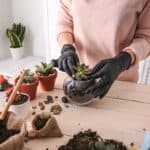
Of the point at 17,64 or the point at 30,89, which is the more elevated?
the point at 30,89

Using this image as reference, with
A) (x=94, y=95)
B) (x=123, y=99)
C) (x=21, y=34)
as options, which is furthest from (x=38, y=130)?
(x=21, y=34)

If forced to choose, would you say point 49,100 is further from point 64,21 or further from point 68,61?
point 64,21

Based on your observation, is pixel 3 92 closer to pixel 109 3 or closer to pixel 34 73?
pixel 34 73

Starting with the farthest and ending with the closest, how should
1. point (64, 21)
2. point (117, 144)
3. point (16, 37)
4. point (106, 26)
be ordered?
point (16, 37) → point (64, 21) → point (106, 26) → point (117, 144)

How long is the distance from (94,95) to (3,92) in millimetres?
319

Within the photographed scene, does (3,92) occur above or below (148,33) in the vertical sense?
below

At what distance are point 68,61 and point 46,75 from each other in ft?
0.31

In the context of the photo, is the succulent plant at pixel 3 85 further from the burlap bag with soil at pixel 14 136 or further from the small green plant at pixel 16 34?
the small green plant at pixel 16 34

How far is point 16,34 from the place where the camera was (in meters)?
2.06

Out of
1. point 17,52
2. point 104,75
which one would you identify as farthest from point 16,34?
point 104,75

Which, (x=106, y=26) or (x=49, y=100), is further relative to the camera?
(x=106, y=26)

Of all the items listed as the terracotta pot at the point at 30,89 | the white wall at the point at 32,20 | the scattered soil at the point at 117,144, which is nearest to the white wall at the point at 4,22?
the white wall at the point at 32,20

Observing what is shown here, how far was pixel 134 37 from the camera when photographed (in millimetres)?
1059

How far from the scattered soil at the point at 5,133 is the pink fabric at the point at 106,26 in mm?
512
